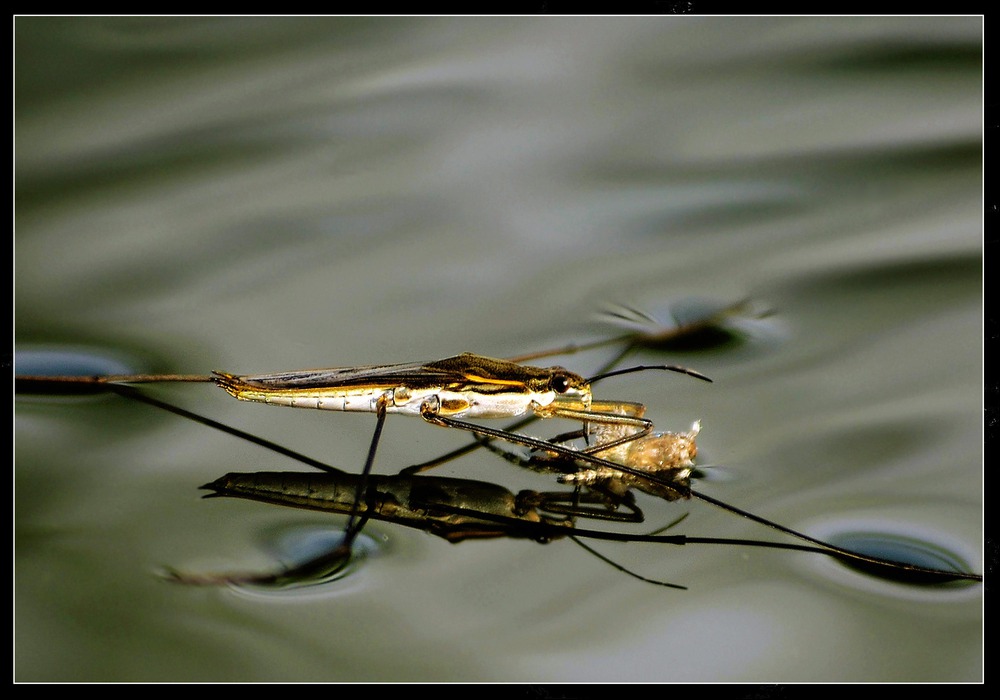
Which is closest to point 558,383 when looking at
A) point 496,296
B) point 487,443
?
point 487,443

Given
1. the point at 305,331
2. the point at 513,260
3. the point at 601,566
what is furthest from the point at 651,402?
the point at 305,331

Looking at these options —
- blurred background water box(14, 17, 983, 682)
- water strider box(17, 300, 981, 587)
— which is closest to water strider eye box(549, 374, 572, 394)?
water strider box(17, 300, 981, 587)

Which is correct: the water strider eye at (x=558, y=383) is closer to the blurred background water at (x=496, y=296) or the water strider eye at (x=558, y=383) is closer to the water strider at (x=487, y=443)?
the water strider at (x=487, y=443)

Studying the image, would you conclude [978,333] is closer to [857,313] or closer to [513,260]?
[857,313]

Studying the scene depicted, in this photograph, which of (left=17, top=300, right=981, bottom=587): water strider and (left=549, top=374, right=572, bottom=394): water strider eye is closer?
(left=17, top=300, right=981, bottom=587): water strider

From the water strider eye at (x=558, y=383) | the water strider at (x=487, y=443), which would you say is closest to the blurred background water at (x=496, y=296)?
the water strider at (x=487, y=443)

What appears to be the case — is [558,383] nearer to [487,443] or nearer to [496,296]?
[487,443]

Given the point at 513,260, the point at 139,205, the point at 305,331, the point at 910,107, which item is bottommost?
the point at 305,331

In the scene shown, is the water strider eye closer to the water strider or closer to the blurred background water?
the water strider
